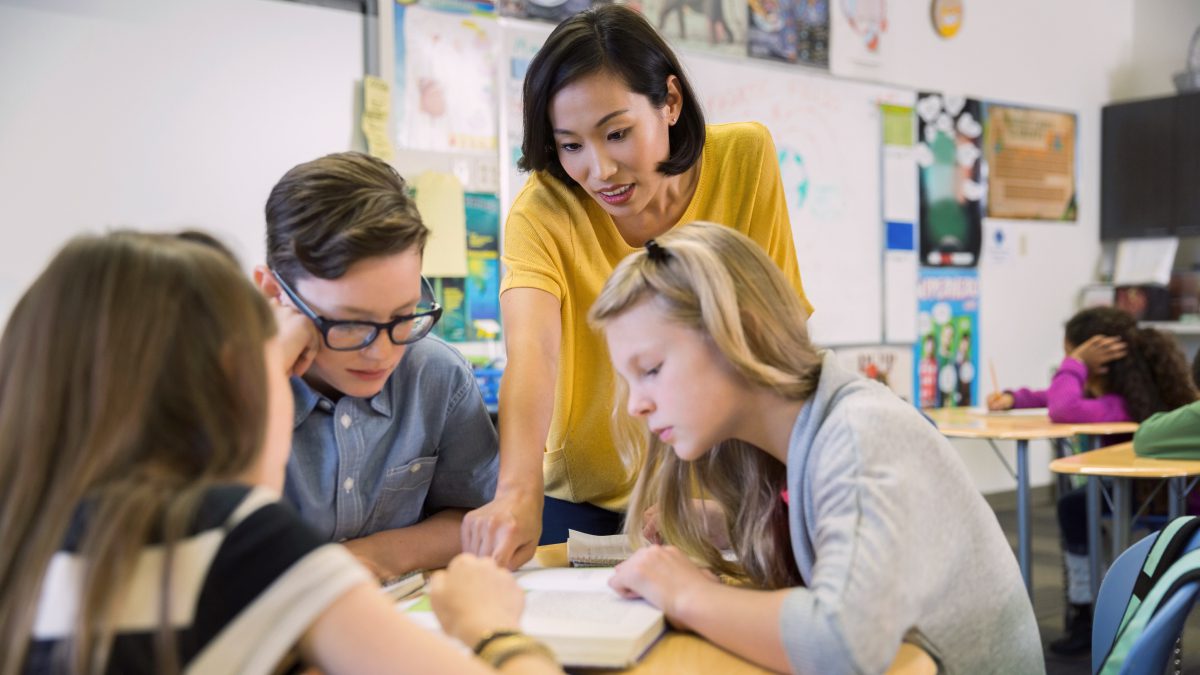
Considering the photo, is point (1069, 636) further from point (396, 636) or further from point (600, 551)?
point (396, 636)

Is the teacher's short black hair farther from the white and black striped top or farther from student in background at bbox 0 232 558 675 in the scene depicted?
the white and black striped top

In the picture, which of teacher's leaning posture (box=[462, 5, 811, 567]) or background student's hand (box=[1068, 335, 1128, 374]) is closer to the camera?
teacher's leaning posture (box=[462, 5, 811, 567])

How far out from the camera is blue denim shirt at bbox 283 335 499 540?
1.42m

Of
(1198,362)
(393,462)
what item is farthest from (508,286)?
(1198,362)

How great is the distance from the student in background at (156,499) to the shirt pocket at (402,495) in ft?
2.01

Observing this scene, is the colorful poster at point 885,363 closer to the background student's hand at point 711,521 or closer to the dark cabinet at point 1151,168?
the dark cabinet at point 1151,168

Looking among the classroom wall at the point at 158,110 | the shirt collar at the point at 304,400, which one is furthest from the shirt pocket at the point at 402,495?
the classroom wall at the point at 158,110

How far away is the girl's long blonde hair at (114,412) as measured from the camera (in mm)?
723

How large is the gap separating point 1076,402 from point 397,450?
330 cm

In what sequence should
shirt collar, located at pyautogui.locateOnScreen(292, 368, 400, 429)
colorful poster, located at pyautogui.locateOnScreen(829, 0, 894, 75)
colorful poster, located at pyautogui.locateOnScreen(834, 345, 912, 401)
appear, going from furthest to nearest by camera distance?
colorful poster, located at pyautogui.locateOnScreen(834, 345, 912, 401) < colorful poster, located at pyautogui.locateOnScreen(829, 0, 894, 75) < shirt collar, located at pyautogui.locateOnScreen(292, 368, 400, 429)

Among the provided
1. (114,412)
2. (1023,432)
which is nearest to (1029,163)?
(1023,432)

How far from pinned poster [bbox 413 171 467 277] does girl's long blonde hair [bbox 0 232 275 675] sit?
279 centimetres

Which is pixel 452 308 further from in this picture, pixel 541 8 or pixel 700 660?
pixel 700 660

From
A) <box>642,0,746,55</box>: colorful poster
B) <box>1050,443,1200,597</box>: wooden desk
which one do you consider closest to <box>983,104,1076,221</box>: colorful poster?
<box>642,0,746,55</box>: colorful poster
